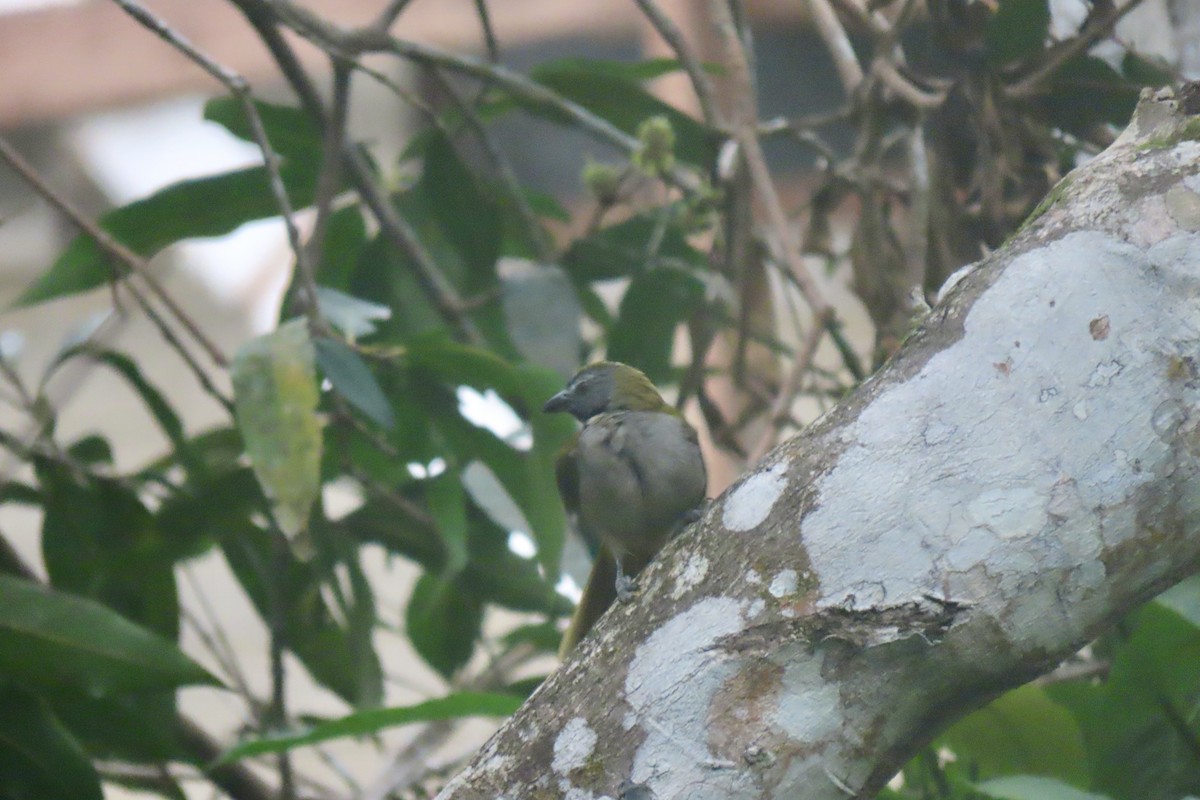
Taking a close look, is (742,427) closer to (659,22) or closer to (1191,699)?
(659,22)

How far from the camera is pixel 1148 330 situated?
4.19 feet

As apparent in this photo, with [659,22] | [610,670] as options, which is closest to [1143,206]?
[610,670]

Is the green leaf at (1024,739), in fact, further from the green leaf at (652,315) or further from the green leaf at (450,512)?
the green leaf at (652,315)

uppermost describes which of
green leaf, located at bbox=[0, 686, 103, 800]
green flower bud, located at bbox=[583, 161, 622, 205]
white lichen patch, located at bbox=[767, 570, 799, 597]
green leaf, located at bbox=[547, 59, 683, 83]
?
green leaf, located at bbox=[547, 59, 683, 83]

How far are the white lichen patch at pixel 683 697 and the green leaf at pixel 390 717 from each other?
70 cm

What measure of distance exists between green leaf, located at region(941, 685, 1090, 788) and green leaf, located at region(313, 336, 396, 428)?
1169 millimetres

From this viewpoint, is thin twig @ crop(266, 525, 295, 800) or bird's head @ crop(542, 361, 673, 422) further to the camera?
thin twig @ crop(266, 525, 295, 800)

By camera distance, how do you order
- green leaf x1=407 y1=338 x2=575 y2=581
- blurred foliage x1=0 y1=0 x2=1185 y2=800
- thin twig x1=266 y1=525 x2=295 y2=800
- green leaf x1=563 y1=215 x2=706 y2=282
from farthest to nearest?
1. green leaf x1=563 y1=215 x2=706 y2=282
2. thin twig x1=266 y1=525 x2=295 y2=800
3. green leaf x1=407 y1=338 x2=575 y2=581
4. blurred foliage x1=0 y1=0 x2=1185 y2=800

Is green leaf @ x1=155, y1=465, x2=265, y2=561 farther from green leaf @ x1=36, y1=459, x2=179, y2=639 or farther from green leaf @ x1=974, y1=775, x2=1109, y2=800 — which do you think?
green leaf @ x1=974, y1=775, x2=1109, y2=800

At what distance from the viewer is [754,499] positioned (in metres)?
1.35

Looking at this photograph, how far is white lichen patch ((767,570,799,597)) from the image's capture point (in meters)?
1.29

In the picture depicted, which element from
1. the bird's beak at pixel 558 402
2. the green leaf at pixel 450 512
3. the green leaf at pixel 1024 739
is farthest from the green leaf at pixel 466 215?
the green leaf at pixel 1024 739

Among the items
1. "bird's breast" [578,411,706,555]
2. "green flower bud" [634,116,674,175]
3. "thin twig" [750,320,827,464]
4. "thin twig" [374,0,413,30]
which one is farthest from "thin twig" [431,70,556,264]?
"bird's breast" [578,411,706,555]

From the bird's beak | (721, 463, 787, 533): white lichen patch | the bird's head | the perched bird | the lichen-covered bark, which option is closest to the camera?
the lichen-covered bark
